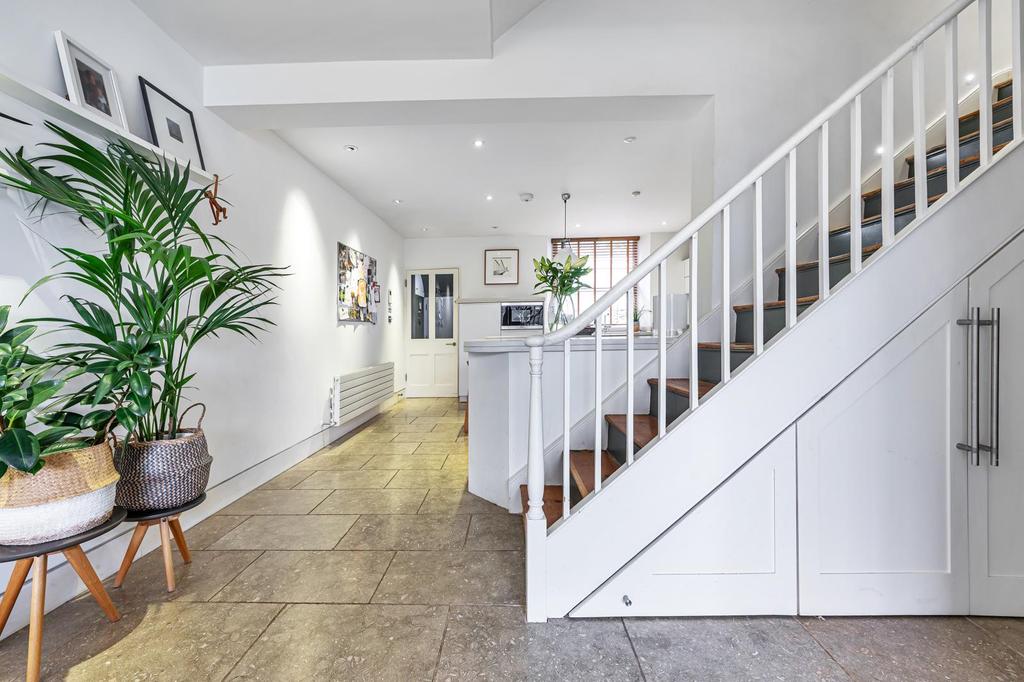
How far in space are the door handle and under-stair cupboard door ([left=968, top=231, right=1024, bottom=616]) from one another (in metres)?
0.02

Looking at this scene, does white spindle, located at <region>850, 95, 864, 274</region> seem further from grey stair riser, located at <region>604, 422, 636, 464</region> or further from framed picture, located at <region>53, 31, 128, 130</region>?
framed picture, located at <region>53, 31, 128, 130</region>

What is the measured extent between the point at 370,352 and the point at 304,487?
2.43 metres

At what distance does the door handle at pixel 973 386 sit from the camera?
1445mm

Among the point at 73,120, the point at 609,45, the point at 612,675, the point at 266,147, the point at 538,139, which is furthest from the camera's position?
the point at 538,139

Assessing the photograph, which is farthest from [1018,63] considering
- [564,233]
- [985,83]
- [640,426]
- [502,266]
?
[502,266]

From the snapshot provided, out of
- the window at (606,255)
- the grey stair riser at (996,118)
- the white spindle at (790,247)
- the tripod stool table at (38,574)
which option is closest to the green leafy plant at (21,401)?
the tripod stool table at (38,574)

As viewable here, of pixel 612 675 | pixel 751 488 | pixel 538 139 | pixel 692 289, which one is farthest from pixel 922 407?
pixel 538 139

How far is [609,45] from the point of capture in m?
2.31

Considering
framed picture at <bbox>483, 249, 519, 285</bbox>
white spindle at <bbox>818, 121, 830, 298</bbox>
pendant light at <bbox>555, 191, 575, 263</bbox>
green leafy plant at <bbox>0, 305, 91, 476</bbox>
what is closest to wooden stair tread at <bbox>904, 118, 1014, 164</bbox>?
white spindle at <bbox>818, 121, 830, 298</bbox>

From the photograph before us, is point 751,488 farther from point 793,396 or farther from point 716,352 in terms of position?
point 716,352

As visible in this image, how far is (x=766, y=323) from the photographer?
6.82ft

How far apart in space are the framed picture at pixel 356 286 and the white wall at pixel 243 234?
131 mm

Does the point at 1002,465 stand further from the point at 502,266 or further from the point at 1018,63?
the point at 502,266

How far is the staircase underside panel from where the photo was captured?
146cm
